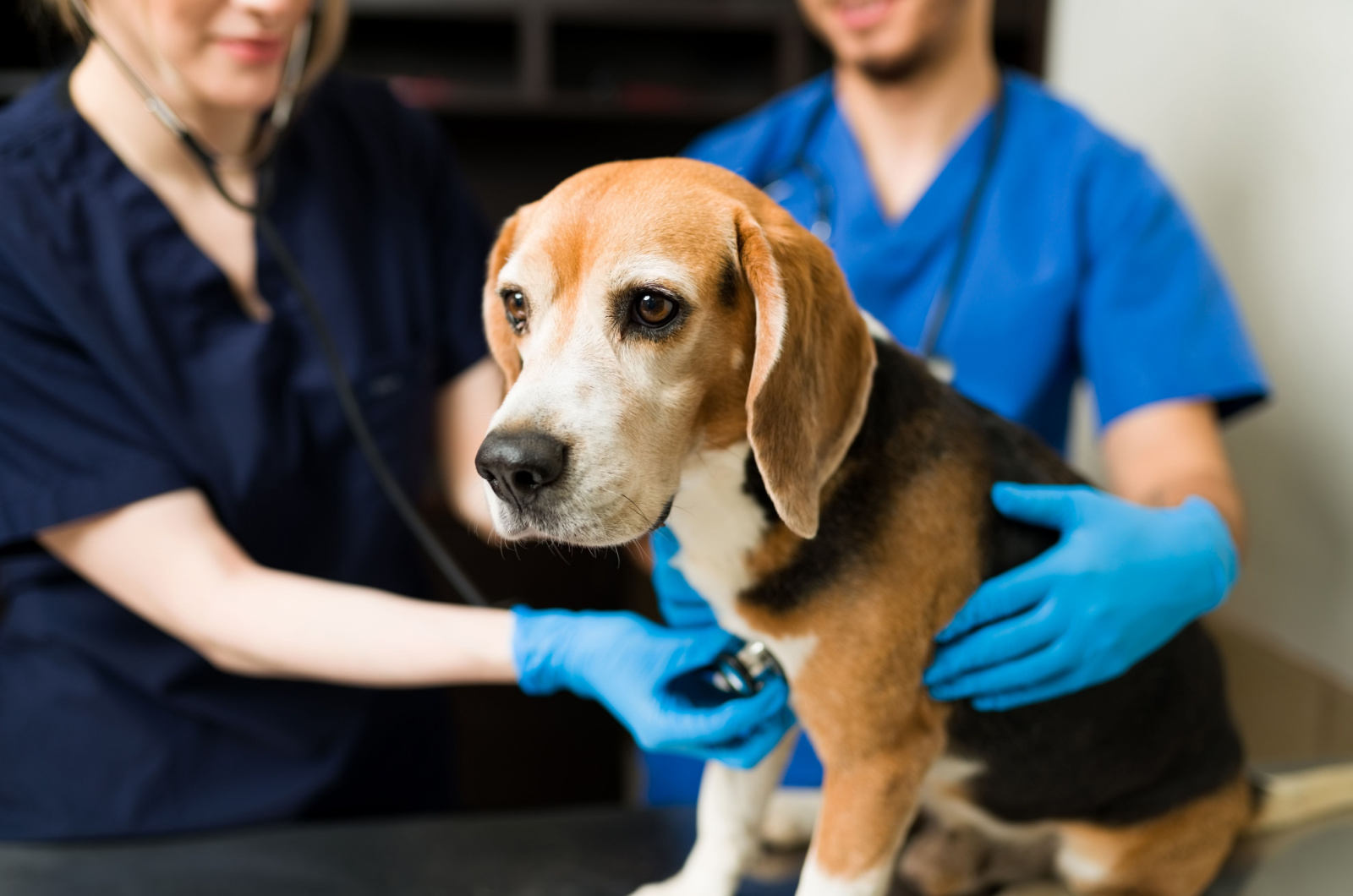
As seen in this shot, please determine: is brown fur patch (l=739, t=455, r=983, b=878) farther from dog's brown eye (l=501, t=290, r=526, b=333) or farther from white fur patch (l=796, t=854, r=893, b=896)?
dog's brown eye (l=501, t=290, r=526, b=333)

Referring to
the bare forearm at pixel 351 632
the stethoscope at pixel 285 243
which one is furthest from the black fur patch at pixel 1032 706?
the stethoscope at pixel 285 243

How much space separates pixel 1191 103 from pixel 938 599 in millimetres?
1324

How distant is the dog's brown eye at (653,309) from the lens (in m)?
0.80

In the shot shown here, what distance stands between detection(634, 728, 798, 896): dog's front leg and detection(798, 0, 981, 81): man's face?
873 mm

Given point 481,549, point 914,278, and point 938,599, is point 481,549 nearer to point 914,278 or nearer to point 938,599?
point 914,278

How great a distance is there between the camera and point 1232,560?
3.44ft

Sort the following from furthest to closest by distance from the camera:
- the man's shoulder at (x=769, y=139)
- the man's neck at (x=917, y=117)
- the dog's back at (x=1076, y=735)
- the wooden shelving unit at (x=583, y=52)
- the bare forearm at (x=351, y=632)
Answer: the wooden shelving unit at (x=583, y=52), the man's shoulder at (x=769, y=139), the man's neck at (x=917, y=117), the bare forearm at (x=351, y=632), the dog's back at (x=1076, y=735)

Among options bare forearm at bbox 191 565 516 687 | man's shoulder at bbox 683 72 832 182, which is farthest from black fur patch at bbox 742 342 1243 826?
man's shoulder at bbox 683 72 832 182

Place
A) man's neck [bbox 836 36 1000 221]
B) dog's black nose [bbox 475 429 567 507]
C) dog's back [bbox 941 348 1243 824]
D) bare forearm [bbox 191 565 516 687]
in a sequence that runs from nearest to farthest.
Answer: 1. dog's black nose [bbox 475 429 567 507]
2. dog's back [bbox 941 348 1243 824]
3. bare forearm [bbox 191 565 516 687]
4. man's neck [bbox 836 36 1000 221]

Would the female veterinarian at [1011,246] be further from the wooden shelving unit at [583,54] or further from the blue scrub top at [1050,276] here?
the wooden shelving unit at [583,54]

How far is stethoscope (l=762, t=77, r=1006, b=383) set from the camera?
1324mm

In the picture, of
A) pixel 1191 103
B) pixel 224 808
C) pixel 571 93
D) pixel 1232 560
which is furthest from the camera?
pixel 571 93

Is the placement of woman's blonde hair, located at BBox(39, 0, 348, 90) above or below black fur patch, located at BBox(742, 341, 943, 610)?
above

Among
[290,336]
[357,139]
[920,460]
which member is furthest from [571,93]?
[920,460]
